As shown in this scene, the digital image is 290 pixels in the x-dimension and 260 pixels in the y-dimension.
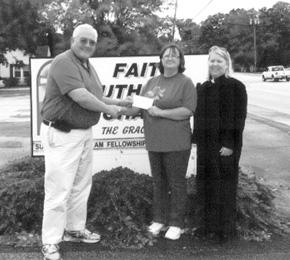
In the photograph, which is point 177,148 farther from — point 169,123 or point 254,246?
point 254,246

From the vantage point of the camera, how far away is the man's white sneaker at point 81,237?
4.65m

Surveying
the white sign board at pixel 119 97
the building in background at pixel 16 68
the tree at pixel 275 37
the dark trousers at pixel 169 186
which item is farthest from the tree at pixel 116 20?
the tree at pixel 275 37

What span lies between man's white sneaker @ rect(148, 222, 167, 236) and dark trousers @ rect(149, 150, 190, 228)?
36 mm

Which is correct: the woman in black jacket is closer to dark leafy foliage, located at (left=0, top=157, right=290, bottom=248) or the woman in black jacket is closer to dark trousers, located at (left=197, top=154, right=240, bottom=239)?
dark trousers, located at (left=197, top=154, right=240, bottom=239)

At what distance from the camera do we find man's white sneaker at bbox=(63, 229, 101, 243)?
4.65 meters

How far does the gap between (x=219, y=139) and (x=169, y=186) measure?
703 mm

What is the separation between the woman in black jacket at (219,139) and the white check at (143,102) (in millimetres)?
421

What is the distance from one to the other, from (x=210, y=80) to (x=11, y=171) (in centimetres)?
280

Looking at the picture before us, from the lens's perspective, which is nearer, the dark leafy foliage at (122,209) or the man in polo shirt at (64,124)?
the man in polo shirt at (64,124)

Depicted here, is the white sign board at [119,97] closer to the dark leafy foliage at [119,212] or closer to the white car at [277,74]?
the dark leafy foliage at [119,212]

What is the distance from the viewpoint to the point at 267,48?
346 ft

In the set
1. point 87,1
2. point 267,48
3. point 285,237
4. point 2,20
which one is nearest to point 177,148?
point 285,237

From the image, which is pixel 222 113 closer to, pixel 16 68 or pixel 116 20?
pixel 116 20

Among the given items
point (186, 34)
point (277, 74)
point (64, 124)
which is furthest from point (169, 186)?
point (186, 34)
